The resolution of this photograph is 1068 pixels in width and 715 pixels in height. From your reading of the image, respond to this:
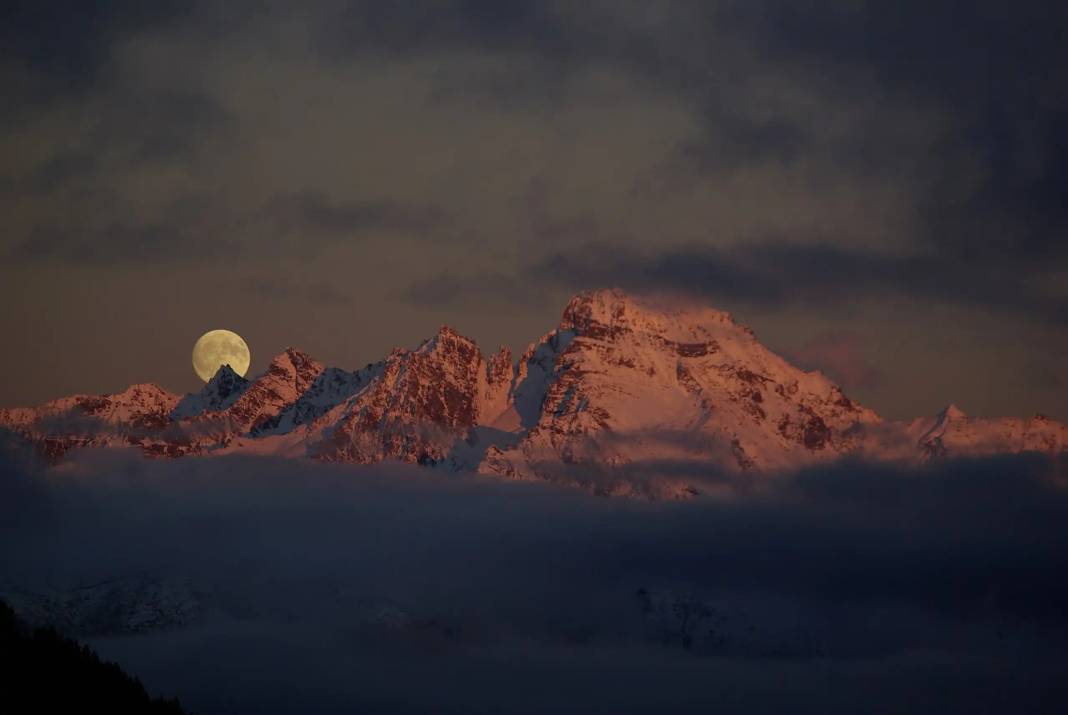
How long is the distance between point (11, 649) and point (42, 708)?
15072mm

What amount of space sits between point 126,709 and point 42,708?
12.7m

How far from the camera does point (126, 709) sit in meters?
197

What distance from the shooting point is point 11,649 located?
653ft

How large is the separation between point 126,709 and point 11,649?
517 inches

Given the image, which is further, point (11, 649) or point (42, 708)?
point (11, 649)

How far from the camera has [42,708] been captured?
→ 610ft
